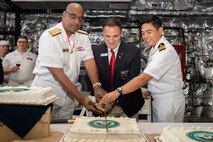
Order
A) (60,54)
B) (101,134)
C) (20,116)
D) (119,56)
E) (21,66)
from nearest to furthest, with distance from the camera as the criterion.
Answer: (101,134)
(20,116)
(60,54)
(119,56)
(21,66)

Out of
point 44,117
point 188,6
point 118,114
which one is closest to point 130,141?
point 44,117

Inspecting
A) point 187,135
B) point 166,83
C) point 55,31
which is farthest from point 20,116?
point 166,83

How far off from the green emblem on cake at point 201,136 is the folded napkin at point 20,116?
0.66 metres

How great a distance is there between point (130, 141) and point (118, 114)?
130 centimetres

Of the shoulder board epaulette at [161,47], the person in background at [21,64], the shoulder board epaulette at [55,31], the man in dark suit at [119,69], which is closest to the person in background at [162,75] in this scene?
the shoulder board epaulette at [161,47]

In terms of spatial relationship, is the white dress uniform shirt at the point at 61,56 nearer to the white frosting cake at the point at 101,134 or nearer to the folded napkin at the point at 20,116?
the folded napkin at the point at 20,116

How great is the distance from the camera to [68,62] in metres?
2.29

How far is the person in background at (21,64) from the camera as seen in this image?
4727 mm

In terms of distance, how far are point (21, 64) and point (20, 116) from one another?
12.7 ft

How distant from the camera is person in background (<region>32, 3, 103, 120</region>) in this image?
216cm

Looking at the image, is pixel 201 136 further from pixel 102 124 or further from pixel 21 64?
pixel 21 64

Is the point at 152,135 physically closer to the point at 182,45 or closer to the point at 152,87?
the point at 152,87

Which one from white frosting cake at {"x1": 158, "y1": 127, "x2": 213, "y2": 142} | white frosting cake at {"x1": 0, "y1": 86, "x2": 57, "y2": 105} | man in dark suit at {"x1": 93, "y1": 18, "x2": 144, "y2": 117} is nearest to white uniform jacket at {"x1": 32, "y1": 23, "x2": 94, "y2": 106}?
man in dark suit at {"x1": 93, "y1": 18, "x2": 144, "y2": 117}

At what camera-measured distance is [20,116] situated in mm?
1146
